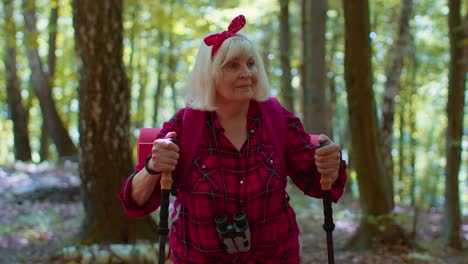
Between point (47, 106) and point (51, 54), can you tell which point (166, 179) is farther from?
point (51, 54)

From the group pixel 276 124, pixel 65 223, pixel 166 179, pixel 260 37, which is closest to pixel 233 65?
pixel 276 124

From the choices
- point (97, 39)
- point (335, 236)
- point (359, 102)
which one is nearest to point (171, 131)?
point (97, 39)

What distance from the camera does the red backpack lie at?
8.29ft

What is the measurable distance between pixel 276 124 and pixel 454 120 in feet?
22.6

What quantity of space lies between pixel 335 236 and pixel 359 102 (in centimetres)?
308

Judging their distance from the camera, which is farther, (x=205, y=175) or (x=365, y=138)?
(x=365, y=138)

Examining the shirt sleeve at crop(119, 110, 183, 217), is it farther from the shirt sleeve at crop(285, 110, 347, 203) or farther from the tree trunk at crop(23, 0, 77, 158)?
the tree trunk at crop(23, 0, 77, 158)

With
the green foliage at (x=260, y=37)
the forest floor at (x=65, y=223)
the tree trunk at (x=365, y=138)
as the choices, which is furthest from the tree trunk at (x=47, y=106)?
the tree trunk at (x=365, y=138)

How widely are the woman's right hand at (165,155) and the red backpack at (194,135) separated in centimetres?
11

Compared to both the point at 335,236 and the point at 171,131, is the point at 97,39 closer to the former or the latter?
the point at 171,131

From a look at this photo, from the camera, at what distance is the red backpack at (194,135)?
2527 millimetres

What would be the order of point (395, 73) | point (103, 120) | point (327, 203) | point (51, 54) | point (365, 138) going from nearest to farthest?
1. point (327, 203)
2. point (103, 120)
3. point (365, 138)
4. point (395, 73)
5. point (51, 54)

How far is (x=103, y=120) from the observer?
249 inches

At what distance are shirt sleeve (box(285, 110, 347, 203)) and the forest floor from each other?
441 centimetres
